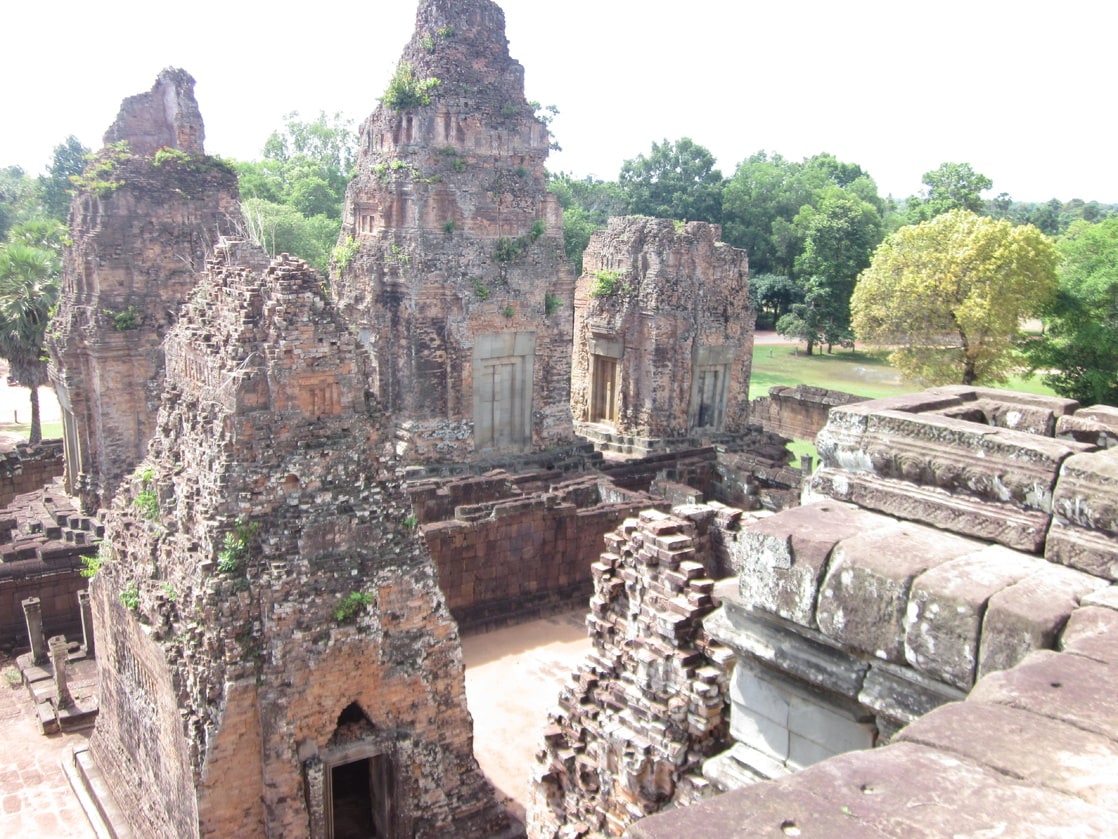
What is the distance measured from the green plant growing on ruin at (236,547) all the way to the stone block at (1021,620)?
5886 mm

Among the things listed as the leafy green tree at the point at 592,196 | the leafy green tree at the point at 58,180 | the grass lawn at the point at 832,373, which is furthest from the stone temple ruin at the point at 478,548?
the leafy green tree at the point at 58,180

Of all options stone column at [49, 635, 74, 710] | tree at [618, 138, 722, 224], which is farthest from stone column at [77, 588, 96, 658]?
tree at [618, 138, 722, 224]

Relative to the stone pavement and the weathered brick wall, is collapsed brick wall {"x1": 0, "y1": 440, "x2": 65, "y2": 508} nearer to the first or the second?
the stone pavement

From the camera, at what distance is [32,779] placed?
1002cm

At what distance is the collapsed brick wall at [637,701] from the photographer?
5273 millimetres

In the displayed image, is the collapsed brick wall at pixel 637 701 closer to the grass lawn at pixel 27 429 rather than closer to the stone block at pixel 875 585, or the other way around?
the stone block at pixel 875 585

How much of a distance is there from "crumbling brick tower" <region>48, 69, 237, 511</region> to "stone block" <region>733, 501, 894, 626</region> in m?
14.2

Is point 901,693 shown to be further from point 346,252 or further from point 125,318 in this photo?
point 125,318

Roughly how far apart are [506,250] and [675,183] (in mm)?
31000

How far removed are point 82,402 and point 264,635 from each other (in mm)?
11189

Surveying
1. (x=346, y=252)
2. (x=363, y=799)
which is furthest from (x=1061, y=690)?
(x=346, y=252)

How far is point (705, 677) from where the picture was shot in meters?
5.27

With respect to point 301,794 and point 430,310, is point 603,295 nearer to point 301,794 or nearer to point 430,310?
point 430,310

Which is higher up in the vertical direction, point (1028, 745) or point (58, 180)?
point (58, 180)
